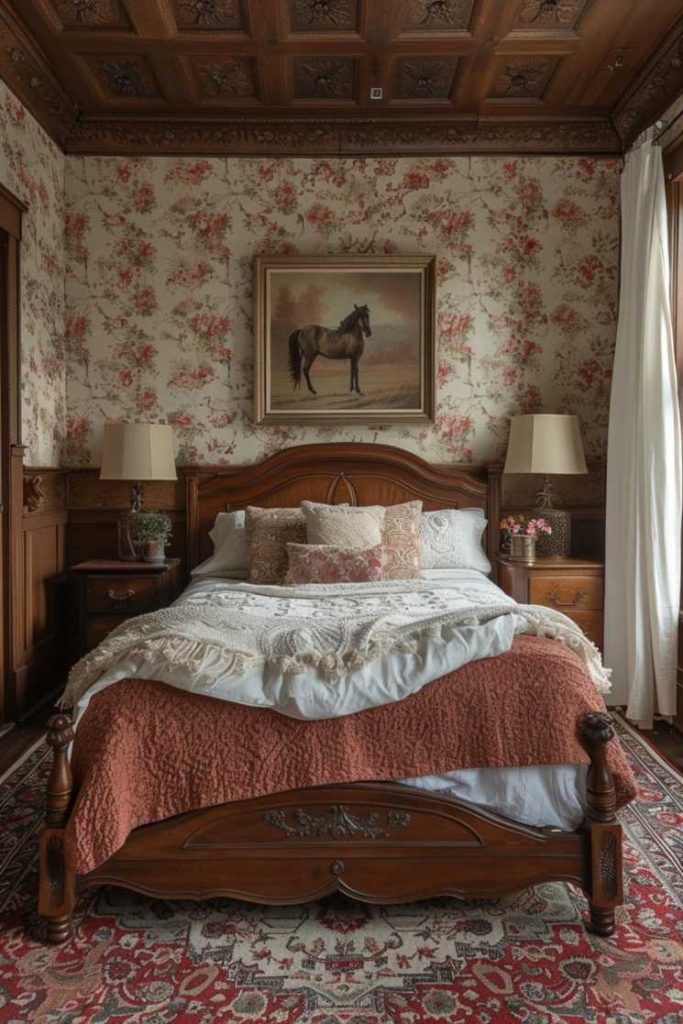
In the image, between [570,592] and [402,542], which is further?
[570,592]

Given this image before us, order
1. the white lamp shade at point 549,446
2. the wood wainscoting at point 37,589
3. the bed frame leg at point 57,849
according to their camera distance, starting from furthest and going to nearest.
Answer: the white lamp shade at point 549,446 < the wood wainscoting at point 37,589 < the bed frame leg at point 57,849

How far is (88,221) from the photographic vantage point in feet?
14.9

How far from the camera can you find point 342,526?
12.8ft

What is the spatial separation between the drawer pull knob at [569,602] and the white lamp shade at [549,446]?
0.64 m

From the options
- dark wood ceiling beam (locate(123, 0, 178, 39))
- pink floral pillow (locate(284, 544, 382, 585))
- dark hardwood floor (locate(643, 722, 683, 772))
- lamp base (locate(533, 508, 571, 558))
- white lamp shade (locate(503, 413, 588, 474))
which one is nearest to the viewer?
dark wood ceiling beam (locate(123, 0, 178, 39))

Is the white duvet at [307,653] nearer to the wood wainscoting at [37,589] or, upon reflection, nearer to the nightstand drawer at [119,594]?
the nightstand drawer at [119,594]

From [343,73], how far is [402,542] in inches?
93.0

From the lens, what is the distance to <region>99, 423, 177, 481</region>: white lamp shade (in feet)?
13.7

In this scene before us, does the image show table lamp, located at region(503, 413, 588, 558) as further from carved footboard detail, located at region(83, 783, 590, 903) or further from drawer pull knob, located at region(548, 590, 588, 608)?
carved footboard detail, located at region(83, 783, 590, 903)

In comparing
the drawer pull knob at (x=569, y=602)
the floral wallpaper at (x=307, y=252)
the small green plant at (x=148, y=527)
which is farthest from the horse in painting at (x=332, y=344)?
the drawer pull knob at (x=569, y=602)

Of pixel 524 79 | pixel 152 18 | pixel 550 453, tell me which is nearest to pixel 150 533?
pixel 550 453

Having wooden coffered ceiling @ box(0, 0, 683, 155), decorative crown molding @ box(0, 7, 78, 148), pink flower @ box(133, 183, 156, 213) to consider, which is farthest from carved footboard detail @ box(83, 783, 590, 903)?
pink flower @ box(133, 183, 156, 213)

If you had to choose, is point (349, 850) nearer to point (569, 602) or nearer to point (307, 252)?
point (569, 602)

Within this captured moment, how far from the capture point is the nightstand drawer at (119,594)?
3.99 m
